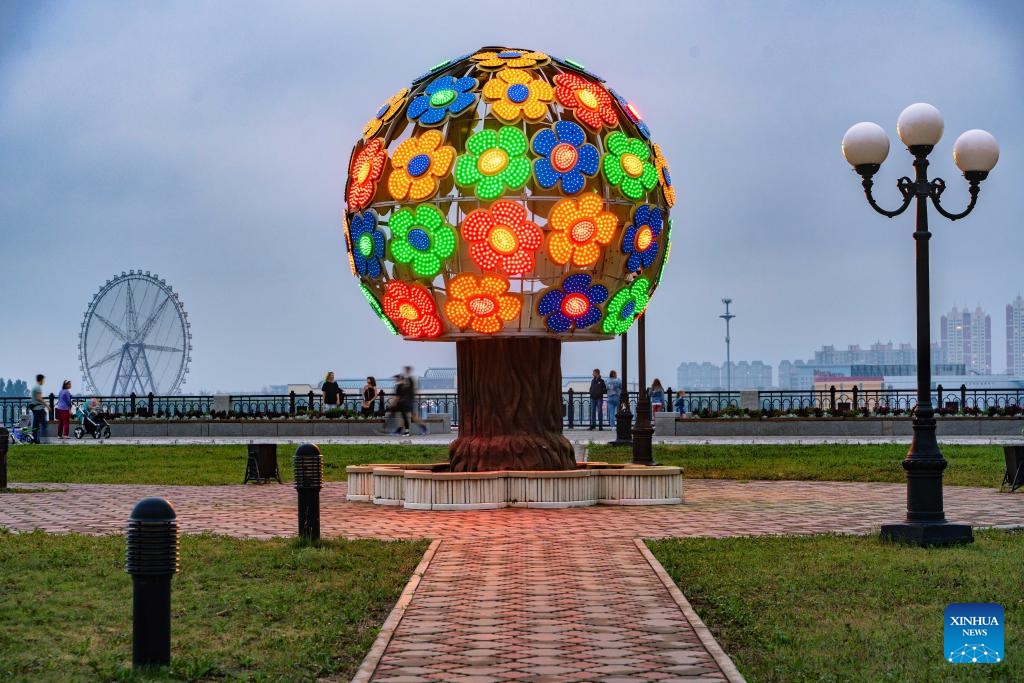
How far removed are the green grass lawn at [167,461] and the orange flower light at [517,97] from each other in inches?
333

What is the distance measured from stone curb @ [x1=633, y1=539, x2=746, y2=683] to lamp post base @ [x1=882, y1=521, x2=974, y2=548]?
2730 millimetres

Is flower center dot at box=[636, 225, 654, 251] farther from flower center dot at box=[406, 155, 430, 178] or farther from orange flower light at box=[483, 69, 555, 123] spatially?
flower center dot at box=[406, 155, 430, 178]

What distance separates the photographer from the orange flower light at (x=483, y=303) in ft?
59.3

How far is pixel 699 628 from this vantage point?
922cm

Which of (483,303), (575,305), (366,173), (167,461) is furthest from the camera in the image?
(167,461)

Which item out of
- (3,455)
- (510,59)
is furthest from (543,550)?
(3,455)

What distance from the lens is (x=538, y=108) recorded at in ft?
59.9

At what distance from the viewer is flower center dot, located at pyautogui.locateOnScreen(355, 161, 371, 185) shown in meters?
18.9

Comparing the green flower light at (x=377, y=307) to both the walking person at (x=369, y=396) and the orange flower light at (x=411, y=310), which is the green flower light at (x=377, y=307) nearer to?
the orange flower light at (x=411, y=310)

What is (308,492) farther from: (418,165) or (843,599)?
(418,165)

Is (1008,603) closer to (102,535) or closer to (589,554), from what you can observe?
(589,554)

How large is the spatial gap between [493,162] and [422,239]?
1375 millimetres

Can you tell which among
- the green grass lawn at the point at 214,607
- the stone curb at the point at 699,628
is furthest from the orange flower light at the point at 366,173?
the stone curb at the point at 699,628

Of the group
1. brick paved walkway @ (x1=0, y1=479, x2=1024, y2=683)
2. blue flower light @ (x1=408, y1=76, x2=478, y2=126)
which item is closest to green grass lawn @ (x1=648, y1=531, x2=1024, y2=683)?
brick paved walkway @ (x1=0, y1=479, x2=1024, y2=683)
